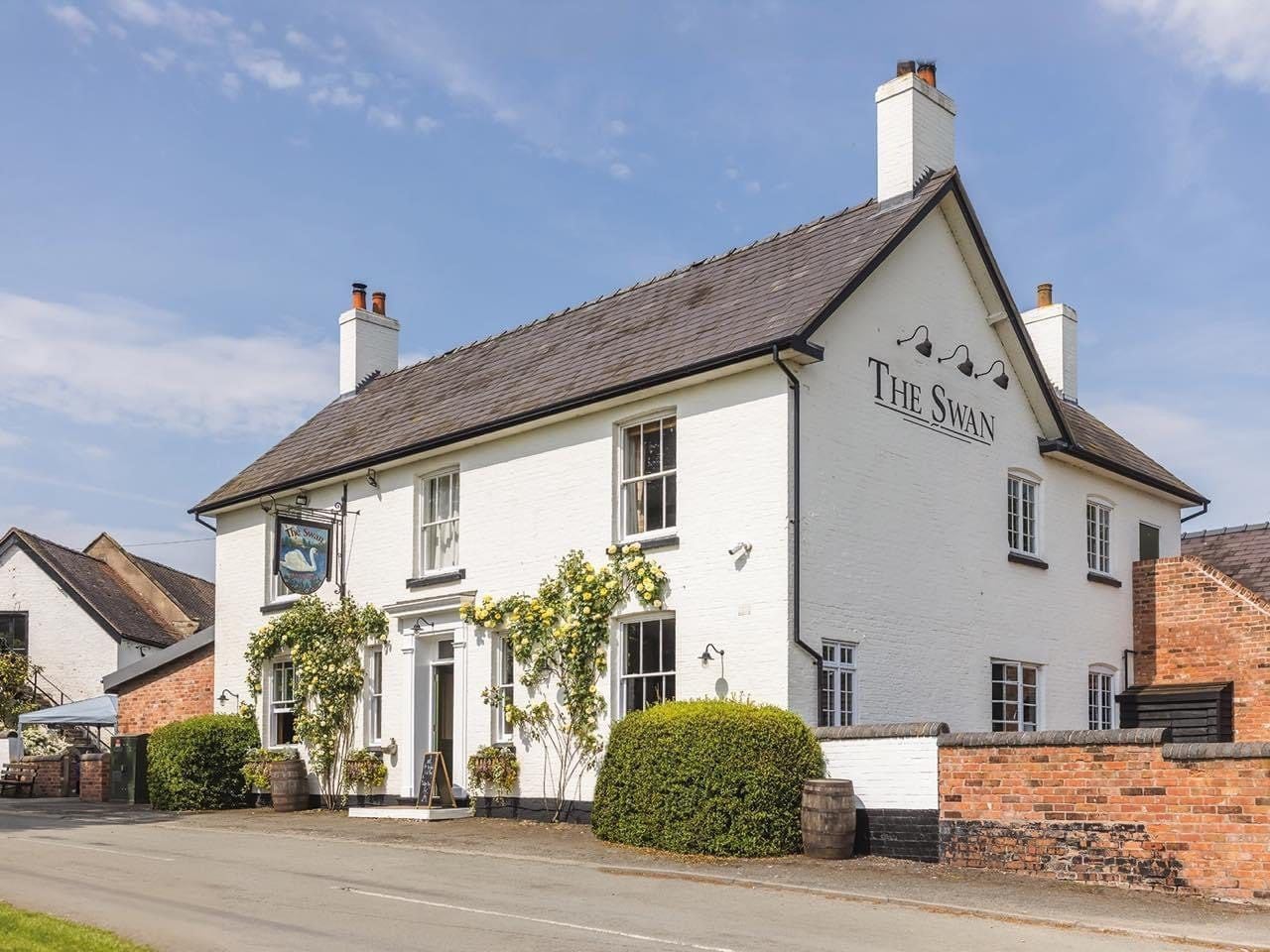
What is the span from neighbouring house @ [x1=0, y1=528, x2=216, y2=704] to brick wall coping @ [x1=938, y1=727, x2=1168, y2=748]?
28.5 m

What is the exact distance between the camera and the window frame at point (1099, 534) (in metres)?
24.0

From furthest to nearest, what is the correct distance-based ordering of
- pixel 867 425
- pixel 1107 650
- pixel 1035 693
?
pixel 1107 650 < pixel 1035 693 < pixel 867 425

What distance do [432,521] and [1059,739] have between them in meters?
11.7

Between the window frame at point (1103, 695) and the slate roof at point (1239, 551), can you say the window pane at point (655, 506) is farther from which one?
the slate roof at point (1239, 551)

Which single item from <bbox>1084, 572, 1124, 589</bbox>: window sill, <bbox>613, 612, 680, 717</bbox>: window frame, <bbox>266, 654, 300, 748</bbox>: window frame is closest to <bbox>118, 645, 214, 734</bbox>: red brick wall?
<bbox>266, 654, 300, 748</bbox>: window frame

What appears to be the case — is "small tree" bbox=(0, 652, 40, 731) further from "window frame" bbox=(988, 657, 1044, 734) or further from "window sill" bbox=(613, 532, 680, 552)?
"window frame" bbox=(988, 657, 1044, 734)

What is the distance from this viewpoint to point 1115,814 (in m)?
13.8

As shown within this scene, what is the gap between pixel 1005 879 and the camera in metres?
14.0

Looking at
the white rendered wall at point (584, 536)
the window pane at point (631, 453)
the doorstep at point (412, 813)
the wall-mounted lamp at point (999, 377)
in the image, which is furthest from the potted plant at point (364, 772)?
the wall-mounted lamp at point (999, 377)

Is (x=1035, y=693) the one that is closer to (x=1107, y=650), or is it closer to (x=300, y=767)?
(x=1107, y=650)

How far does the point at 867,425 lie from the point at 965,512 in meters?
2.61

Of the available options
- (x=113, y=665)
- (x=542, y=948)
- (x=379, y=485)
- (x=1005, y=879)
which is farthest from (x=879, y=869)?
(x=113, y=665)

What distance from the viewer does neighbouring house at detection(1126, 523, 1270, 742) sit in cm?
2245

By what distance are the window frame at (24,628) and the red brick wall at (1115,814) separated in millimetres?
31449
